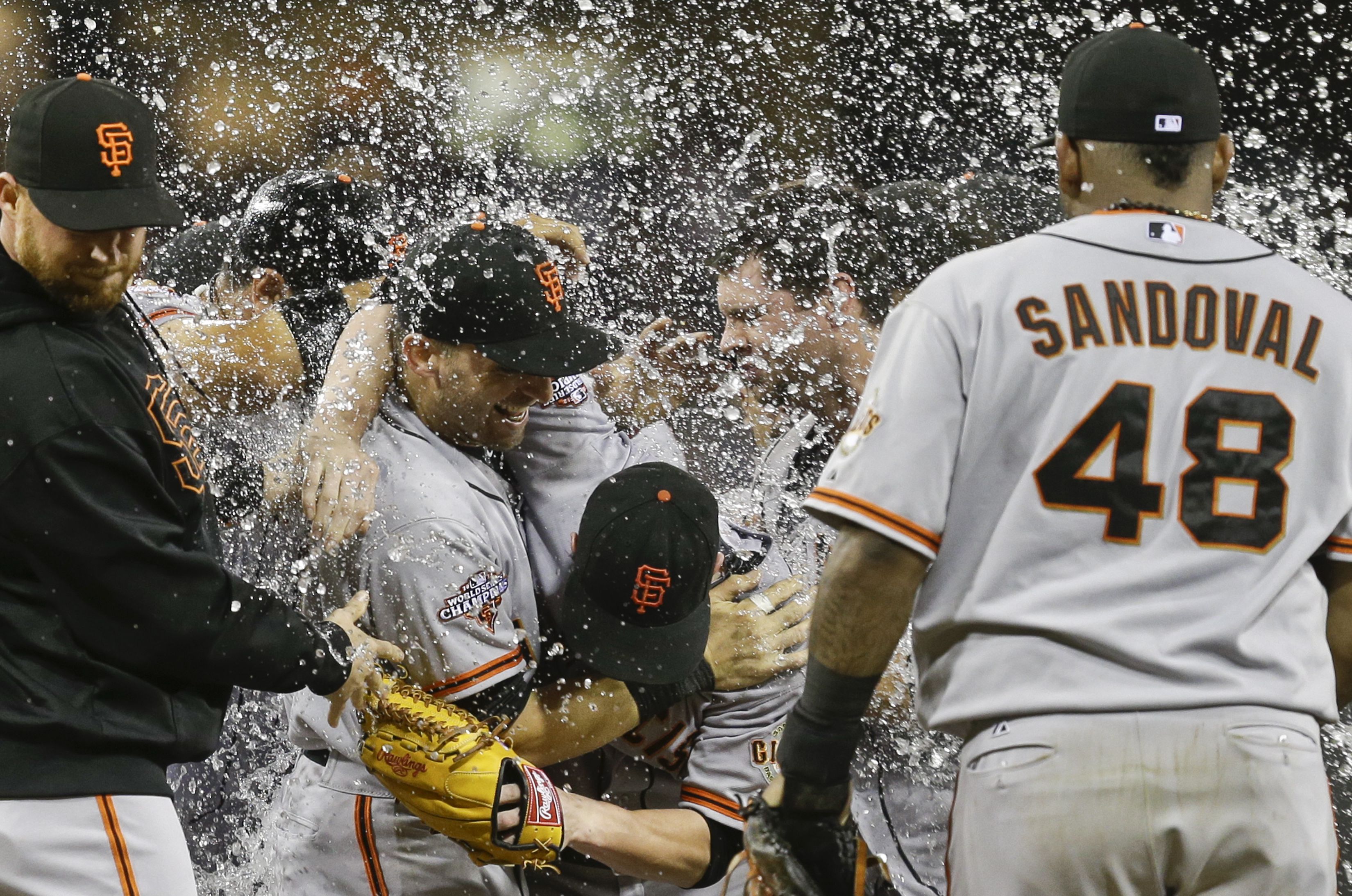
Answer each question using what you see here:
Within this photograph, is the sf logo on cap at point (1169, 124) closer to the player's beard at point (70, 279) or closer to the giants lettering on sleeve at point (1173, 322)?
the giants lettering on sleeve at point (1173, 322)

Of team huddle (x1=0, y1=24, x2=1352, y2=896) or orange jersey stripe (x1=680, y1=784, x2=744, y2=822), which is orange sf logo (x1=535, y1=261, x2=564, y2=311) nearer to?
team huddle (x1=0, y1=24, x2=1352, y2=896)

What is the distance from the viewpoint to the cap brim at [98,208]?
2.30 meters

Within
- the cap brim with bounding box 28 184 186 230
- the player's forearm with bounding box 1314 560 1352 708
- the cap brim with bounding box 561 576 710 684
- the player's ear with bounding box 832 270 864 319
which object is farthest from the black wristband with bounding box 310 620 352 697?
the player's ear with bounding box 832 270 864 319

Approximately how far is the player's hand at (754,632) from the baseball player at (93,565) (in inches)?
36.2

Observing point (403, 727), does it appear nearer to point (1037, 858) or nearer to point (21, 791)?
point (21, 791)

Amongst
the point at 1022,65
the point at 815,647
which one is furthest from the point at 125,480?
the point at 1022,65

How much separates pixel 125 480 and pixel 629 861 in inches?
49.4

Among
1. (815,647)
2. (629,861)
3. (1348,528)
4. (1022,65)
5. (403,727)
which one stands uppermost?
(1022,65)

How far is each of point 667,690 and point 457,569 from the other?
0.56 meters

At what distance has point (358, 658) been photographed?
2541mm

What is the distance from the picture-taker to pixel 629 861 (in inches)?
108

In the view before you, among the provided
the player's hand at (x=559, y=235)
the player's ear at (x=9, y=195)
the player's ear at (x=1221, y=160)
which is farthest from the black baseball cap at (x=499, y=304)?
the player's ear at (x=1221, y=160)

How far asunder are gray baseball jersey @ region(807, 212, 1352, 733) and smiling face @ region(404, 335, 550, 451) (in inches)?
41.4

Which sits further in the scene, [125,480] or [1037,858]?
[125,480]
